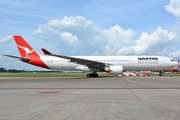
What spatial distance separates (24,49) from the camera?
29172mm

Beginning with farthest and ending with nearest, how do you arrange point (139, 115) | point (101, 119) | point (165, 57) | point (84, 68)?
point (165, 57), point (84, 68), point (139, 115), point (101, 119)

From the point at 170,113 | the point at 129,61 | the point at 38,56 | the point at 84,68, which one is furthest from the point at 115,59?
the point at 170,113

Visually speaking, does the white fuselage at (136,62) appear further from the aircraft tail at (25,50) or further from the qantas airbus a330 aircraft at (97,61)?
the aircraft tail at (25,50)

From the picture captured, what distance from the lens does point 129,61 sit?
2689 cm

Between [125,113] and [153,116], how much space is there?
0.75 m

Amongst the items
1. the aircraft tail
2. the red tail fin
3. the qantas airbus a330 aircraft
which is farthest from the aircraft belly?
the red tail fin

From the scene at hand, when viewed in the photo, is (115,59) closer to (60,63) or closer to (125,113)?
(60,63)

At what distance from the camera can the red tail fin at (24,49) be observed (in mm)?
29172

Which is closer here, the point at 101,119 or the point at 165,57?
the point at 101,119

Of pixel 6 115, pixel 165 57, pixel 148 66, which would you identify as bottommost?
pixel 6 115

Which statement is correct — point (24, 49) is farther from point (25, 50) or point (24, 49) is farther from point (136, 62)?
point (136, 62)

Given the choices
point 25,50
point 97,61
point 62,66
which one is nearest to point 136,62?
point 97,61

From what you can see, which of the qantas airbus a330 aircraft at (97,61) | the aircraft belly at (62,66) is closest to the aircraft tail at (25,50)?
the qantas airbus a330 aircraft at (97,61)

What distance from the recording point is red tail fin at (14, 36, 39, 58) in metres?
29.2
